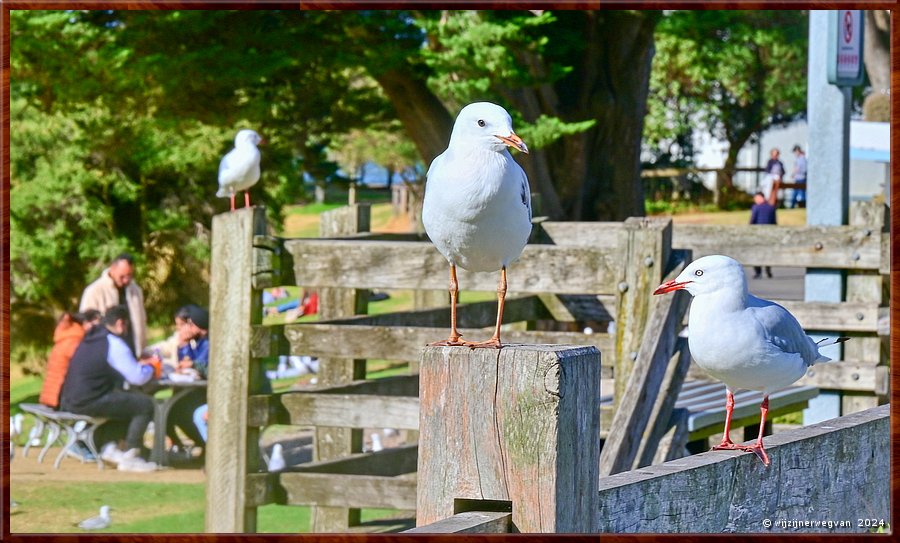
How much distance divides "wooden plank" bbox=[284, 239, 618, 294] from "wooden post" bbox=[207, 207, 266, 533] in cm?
25

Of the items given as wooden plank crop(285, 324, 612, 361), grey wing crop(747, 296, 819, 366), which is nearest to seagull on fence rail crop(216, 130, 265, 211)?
wooden plank crop(285, 324, 612, 361)

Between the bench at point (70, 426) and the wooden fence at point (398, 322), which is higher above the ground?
the wooden fence at point (398, 322)

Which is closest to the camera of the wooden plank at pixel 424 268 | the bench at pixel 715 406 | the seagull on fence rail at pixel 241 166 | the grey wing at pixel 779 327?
the grey wing at pixel 779 327

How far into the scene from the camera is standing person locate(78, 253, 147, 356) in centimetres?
1173

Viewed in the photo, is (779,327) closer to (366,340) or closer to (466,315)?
(366,340)

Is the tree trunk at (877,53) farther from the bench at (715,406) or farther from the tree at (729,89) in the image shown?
the bench at (715,406)

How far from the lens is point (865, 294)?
677cm

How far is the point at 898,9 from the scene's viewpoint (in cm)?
274

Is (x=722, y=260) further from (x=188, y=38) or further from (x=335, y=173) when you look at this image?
(x=335, y=173)

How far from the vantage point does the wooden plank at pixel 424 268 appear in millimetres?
5441

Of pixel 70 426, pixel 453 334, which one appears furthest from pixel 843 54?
pixel 70 426

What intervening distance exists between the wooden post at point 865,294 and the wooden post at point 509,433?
14.9 ft

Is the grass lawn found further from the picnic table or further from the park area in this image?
the picnic table

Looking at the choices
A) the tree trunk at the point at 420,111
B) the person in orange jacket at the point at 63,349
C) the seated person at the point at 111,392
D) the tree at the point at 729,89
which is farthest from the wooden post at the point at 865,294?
the tree at the point at 729,89
